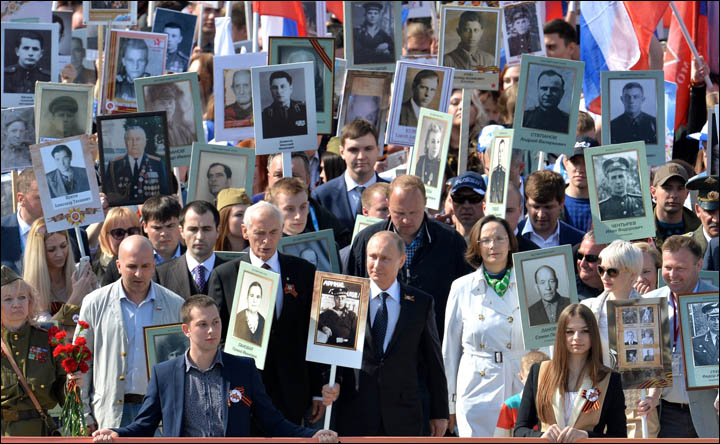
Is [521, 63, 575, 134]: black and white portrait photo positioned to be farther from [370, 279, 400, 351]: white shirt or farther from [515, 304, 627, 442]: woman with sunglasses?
[515, 304, 627, 442]: woman with sunglasses

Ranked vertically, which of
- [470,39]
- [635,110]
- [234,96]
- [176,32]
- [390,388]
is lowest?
[390,388]

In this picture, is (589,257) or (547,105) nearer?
(589,257)

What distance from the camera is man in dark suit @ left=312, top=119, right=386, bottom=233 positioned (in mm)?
10367

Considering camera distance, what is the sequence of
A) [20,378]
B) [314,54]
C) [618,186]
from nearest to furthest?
[20,378], [618,186], [314,54]

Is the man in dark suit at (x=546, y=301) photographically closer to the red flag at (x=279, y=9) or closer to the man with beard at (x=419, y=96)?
the man with beard at (x=419, y=96)

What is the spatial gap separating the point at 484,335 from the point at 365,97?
3.84 metres

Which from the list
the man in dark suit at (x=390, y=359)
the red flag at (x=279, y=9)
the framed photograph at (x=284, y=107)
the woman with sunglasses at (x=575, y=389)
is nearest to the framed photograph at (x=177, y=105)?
the framed photograph at (x=284, y=107)

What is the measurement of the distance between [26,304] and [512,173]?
4141mm

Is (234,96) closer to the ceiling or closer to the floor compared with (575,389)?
closer to the ceiling

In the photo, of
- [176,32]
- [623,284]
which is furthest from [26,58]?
[623,284]

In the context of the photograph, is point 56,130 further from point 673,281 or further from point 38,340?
point 673,281

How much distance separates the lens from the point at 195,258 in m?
8.91

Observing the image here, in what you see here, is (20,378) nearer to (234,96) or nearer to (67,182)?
(67,182)

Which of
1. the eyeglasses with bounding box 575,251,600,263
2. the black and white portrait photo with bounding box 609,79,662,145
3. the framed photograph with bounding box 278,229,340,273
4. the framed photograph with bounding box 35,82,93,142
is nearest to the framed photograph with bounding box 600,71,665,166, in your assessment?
the black and white portrait photo with bounding box 609,79,662,145
